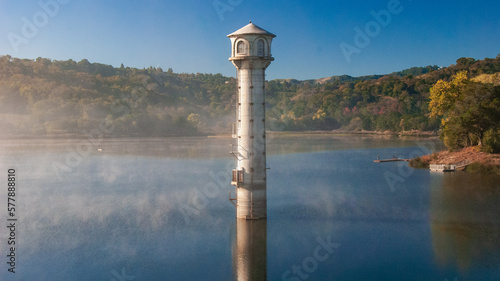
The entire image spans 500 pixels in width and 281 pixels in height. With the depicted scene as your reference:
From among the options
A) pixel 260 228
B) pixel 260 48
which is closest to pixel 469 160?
pixel 260 228

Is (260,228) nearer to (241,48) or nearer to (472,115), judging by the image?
(241,48)

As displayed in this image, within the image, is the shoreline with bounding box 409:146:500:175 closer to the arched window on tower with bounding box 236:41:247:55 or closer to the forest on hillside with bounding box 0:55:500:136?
the arched window on tower with bounding box 236:41:247:55

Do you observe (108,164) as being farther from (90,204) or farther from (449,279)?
(449,279)

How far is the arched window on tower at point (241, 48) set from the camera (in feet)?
104

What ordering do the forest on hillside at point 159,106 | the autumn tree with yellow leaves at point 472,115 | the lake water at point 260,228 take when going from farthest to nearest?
the forest on hillside at point 159,106, the autumn tree with yellow leaves at point 472,115, the lake water at point 260,228

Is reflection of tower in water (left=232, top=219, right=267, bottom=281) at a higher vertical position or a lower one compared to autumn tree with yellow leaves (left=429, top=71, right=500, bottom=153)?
lower

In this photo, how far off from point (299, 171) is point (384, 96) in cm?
Result: 11934

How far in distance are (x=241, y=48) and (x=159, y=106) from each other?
471ft

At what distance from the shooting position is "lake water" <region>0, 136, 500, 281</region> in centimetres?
2672

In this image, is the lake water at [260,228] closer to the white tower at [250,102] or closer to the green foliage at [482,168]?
the green foliage at [482,168]

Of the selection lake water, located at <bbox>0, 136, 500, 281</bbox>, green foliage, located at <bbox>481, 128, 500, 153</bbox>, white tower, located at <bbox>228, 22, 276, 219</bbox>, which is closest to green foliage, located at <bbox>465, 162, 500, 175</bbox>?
lake water, located at <bbox>0, 136, 500, 281</bbox>

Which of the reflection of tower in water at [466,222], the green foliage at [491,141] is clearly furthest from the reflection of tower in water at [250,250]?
the green foliage at [491,141]

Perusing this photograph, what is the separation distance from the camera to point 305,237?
105 ft

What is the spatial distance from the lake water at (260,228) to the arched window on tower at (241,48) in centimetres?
1020
